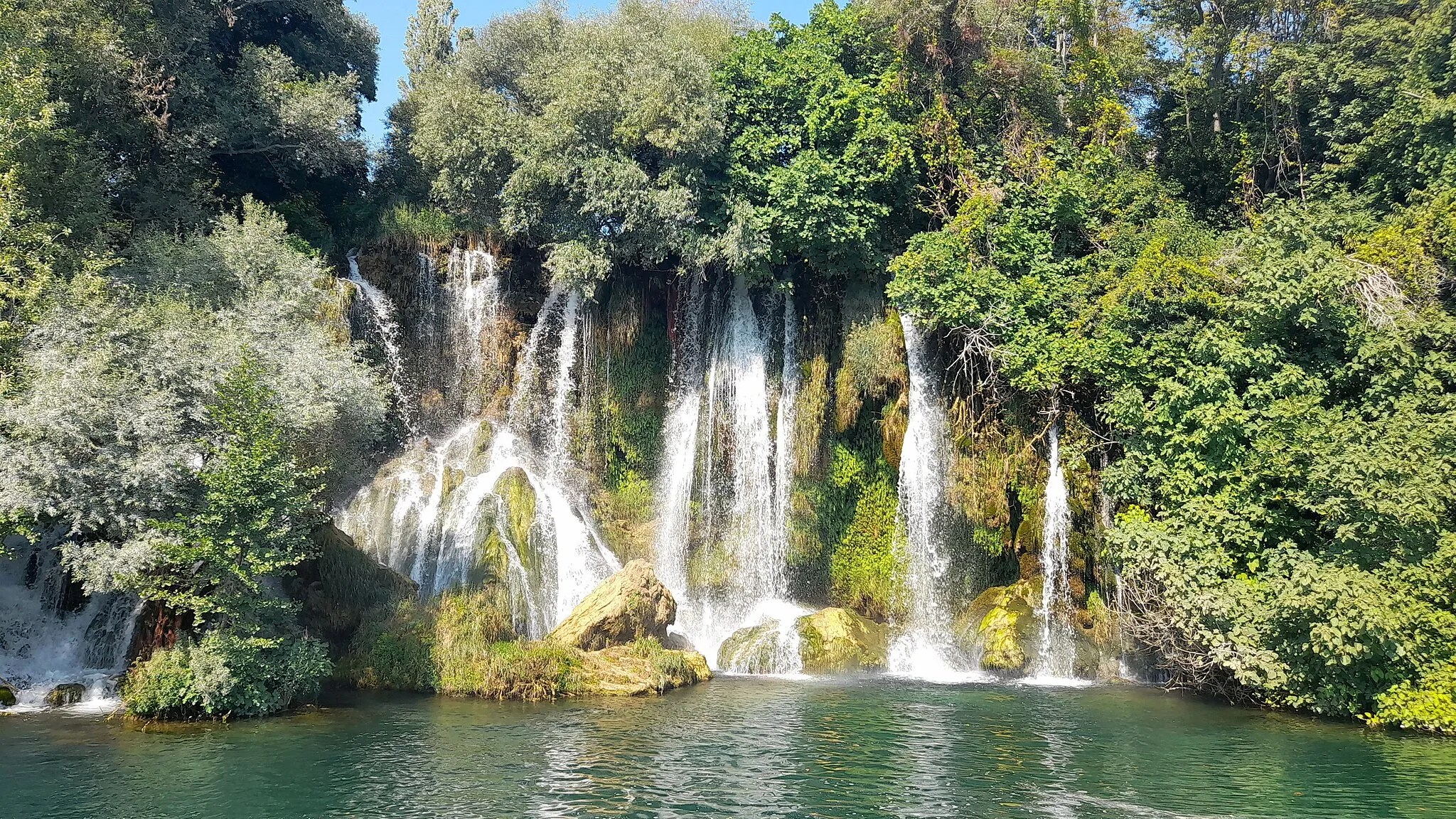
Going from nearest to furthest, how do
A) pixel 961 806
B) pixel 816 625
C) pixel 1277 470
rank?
1. pixel 961 806
2. pixel 1277 470
3. pixel 816 625

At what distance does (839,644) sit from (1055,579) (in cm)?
545

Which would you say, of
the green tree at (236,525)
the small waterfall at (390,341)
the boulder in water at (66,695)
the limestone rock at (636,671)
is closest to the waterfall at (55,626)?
the boulder in water at (66,695)

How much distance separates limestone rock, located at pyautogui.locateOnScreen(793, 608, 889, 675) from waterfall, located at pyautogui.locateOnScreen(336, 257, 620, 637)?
5247mm

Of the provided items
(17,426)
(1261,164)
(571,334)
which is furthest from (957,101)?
(17,426)

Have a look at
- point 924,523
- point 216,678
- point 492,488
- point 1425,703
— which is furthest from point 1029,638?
point 216,678

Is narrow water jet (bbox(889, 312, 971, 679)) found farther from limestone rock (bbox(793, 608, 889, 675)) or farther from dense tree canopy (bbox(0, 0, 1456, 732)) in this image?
dense tree canopy (bbox(0, 0, 1456, 732))

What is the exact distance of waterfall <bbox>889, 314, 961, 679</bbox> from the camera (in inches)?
957

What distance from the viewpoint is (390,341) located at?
27.8 m

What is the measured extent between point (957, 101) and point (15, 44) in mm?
23486

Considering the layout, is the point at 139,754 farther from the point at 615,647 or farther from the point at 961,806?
the point at 961,806

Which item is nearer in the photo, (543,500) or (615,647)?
(615,647)

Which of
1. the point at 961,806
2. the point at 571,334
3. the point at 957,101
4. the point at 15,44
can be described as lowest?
the point at 961,806

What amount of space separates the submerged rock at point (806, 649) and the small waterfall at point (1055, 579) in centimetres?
385

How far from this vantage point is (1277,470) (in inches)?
752
